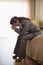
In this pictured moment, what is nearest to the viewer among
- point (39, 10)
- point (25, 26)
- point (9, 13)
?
point (25, 26)

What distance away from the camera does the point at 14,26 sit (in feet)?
11.1

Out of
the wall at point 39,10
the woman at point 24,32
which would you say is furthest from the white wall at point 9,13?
the woman at point 24,32

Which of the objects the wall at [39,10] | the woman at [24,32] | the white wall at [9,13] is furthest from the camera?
the white wall at [9,13]

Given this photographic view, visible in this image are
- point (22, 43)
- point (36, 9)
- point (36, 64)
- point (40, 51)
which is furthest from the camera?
point (36, 9)

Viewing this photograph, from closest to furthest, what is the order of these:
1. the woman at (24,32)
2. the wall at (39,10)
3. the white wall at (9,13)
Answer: the woman at (24,32) → the wall at (39,10) → the white wall at (9,13)

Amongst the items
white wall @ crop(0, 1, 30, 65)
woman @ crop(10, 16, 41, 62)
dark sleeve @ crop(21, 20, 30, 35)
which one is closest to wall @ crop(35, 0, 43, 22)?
white wall @ crop(0, 1, 30, 65)

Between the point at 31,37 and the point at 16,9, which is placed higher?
the point at 16,9

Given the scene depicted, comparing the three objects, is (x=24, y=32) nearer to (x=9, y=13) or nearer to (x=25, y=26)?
(x=25, y=26)

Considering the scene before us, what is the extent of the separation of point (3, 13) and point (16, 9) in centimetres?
50

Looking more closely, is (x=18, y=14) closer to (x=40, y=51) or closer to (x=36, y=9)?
(x=36, y=9)

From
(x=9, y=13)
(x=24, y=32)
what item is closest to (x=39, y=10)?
Answer: (x=9, y=13)

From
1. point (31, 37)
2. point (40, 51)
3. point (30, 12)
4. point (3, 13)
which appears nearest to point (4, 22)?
point (3, 13)

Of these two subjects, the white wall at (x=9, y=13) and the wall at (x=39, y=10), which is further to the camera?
the white wall at (x=9, y=13)

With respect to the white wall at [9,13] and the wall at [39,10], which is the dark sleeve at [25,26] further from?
the white wall at [9,13]
